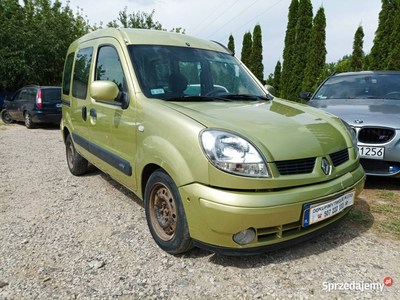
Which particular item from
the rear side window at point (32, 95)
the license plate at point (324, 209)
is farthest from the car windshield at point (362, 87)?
the rear side window at point (32, 95)

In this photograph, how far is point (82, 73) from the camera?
4098 mm

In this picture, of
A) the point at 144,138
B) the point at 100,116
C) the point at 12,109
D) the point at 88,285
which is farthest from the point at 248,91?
the point at 12,109

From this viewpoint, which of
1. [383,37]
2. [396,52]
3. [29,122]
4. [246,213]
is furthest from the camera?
[383,37]

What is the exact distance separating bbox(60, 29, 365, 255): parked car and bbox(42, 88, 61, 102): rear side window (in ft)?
26.5

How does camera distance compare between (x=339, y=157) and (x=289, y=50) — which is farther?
(x=289, y=50)

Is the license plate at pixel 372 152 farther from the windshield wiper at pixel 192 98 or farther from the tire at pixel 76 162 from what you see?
the tire at pixel 76 162

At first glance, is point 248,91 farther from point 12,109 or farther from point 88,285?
point 12,109

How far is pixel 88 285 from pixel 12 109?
40.2ft

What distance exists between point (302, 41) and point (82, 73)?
14639 millimetres

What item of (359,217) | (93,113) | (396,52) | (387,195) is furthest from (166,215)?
(396,52)

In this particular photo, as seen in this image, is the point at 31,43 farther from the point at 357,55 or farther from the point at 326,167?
the point at 326,167

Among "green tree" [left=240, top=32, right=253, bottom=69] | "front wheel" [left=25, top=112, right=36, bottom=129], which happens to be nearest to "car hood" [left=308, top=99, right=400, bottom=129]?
"front wheel" [left=25, top=112, right=36, bottom=129]

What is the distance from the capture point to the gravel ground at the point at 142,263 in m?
2.12

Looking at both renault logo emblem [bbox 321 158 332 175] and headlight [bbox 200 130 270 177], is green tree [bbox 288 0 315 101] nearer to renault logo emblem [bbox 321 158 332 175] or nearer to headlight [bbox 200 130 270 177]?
renault logo emblem [bbox 321 158 332 175]
